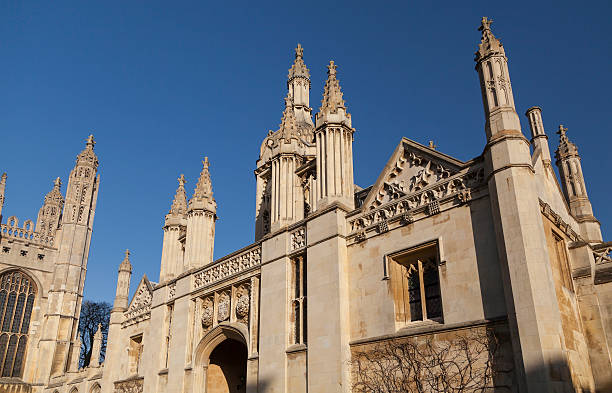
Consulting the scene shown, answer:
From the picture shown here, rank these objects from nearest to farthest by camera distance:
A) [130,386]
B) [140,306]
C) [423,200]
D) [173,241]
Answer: [423,200] → [130,386] → [173,241] → [140,306]

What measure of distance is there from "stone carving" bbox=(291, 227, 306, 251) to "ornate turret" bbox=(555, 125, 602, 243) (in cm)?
865

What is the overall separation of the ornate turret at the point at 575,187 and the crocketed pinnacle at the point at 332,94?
25.6ft

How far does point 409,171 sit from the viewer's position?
1445 cm

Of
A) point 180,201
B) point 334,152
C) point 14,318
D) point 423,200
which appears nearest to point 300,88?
point 180,201

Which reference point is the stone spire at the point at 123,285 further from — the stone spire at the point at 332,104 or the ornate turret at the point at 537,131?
the ornate turret at the point at 537,131

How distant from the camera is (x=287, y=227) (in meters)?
16.7

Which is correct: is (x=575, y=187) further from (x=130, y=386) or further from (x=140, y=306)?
(x=130, y=386)

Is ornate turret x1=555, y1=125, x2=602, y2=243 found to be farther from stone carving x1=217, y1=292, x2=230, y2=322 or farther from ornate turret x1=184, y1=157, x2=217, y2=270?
ornate turret x1=184, y1=157, x2=217, y2=270

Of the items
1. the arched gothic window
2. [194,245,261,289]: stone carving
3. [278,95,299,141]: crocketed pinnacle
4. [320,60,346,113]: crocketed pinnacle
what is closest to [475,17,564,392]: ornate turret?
[320,60,346,113]: crocketed pinnacle

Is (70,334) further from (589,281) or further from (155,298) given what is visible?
(589,281)

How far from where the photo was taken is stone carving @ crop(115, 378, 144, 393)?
850 inches

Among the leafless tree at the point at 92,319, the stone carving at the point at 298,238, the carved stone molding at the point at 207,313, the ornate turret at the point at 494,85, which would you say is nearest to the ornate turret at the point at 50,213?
the leafless tree at the point at 92,319

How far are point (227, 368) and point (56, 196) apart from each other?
45901 mm

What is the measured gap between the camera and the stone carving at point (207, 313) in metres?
18.9
